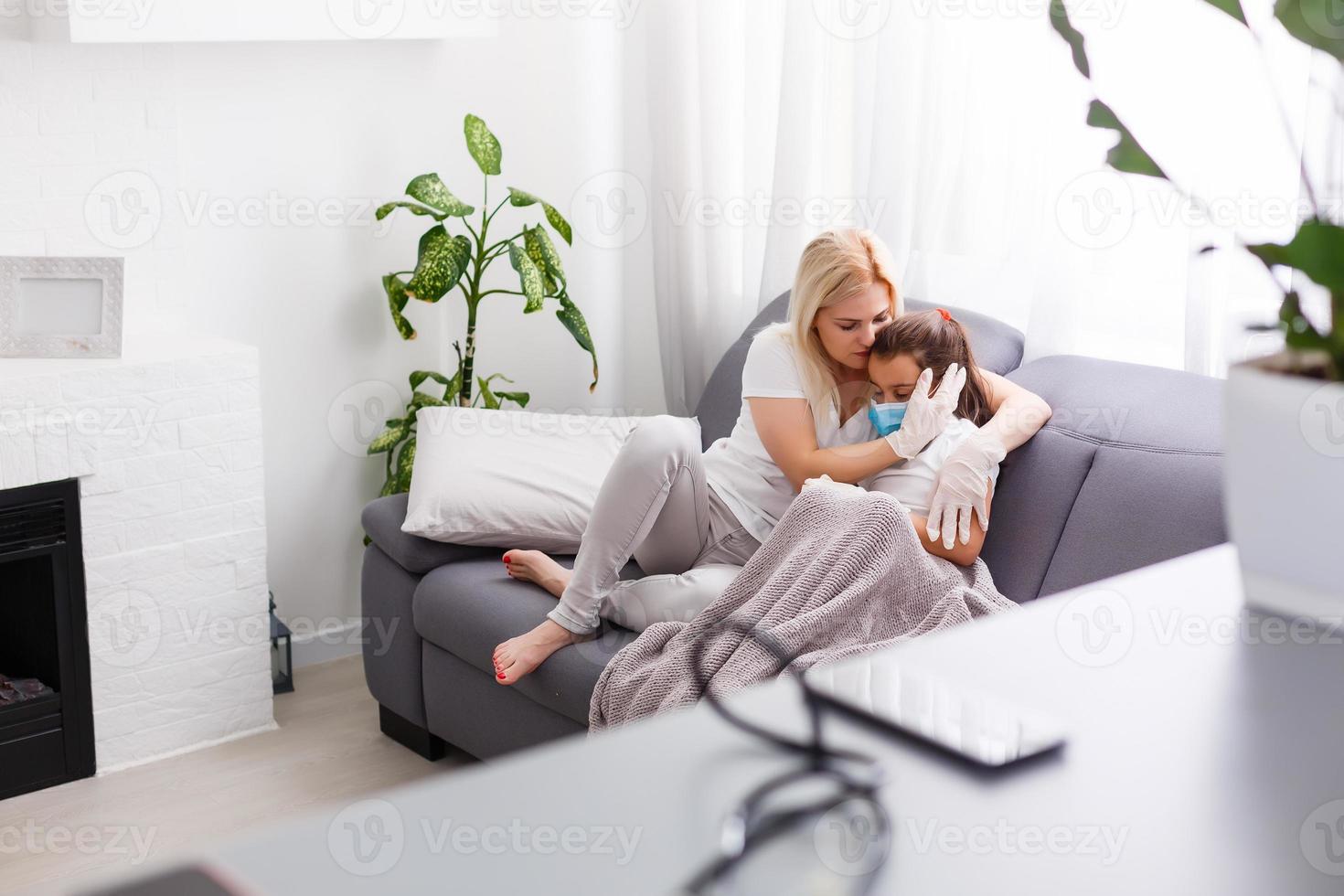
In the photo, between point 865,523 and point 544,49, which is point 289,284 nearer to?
point 544,49

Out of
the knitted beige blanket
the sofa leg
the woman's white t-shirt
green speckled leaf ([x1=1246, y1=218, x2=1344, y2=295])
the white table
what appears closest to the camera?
the white table

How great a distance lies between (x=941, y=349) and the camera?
2.39 m

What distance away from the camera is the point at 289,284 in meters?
3.13

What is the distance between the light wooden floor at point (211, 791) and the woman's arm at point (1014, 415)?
1319 mm

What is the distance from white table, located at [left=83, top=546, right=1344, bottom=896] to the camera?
0.56 m

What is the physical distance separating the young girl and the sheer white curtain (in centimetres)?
32

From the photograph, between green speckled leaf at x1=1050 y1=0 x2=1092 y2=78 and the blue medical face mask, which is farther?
the blue medical face mask

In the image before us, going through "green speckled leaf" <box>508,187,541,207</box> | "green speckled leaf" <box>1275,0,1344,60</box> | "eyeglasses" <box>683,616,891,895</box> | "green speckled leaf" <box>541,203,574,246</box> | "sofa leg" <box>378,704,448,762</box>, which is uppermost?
"green speckled leaf" <box>1275,0,1344,60</box>

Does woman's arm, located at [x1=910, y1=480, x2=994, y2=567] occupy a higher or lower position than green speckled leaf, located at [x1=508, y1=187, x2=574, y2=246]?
lower

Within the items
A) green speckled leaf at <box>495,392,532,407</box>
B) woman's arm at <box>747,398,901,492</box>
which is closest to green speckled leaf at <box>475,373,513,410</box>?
green speckled leaf at <box>495,392,532,407</box>

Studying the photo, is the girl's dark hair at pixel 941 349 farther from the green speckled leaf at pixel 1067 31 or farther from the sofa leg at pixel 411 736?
the green speckled leaf at pixel 1067 31

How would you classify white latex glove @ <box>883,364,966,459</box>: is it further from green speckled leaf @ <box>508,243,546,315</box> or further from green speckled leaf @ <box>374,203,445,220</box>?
green speckled leaf @ <box>374,203,445,220</box>

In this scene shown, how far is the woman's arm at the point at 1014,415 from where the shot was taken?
2.31 m

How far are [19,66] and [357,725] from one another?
1.55 metres
